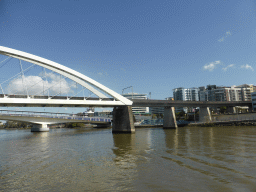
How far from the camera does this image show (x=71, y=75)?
1535 inches

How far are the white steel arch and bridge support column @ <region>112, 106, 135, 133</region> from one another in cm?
227

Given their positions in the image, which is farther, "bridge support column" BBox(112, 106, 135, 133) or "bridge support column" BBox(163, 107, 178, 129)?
"bridge support column" BBox(163, 107, 178, 129)

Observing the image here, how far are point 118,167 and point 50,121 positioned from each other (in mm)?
61254

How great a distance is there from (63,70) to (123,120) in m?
18.3

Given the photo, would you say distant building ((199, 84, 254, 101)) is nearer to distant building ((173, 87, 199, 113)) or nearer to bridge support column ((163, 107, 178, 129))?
distant building ((173, 87, 199, 113))

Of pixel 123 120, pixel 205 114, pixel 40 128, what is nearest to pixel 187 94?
pixel 205 114

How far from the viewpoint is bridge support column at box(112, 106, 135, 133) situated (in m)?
42.9

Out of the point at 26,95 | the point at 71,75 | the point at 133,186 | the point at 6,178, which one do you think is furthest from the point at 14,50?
the point at 133,186

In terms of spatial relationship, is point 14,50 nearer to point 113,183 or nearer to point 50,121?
point 113,183

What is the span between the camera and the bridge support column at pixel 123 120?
141 feet

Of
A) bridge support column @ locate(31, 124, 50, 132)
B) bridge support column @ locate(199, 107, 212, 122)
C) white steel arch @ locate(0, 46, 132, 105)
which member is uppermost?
white steel arch @ locate(0, 46, 132, 105)

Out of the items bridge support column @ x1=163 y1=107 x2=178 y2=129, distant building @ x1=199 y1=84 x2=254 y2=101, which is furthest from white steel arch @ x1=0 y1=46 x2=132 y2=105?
distant building @ x1=199 y1=84 x2=254 y2=101

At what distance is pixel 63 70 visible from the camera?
120ft

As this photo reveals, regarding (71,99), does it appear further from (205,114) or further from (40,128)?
(205,114)
